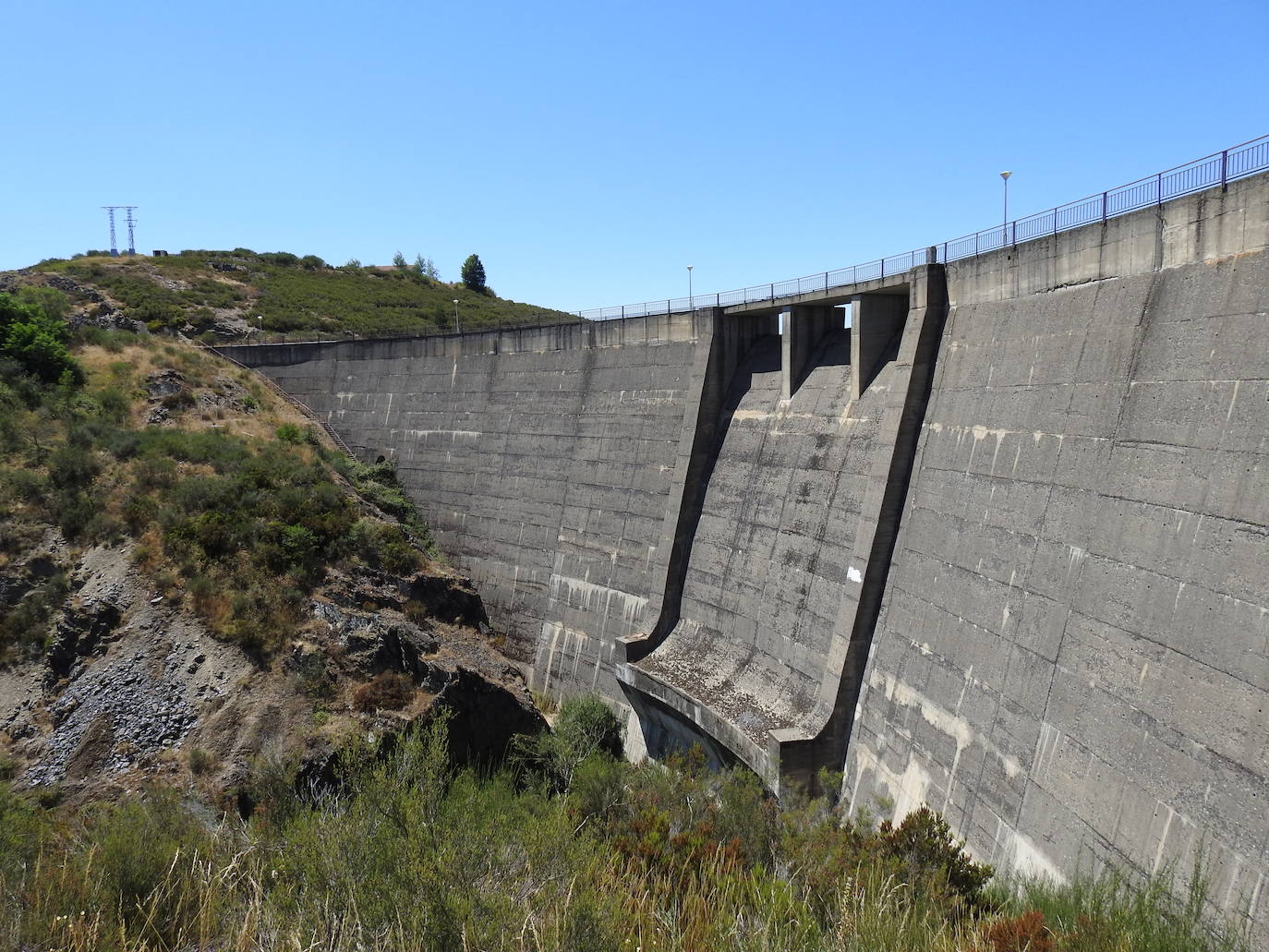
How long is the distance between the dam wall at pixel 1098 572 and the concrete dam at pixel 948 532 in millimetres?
46

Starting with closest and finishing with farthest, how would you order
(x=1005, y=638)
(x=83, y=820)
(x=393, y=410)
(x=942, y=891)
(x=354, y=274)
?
(x=942, y=891) → (x=1005, y=638) → (x=83, y=820) → (x=393, y=410) → (x=354, y=274)

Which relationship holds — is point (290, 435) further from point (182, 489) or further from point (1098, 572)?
point (1098, 572)

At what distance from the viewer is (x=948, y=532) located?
17.5 metres

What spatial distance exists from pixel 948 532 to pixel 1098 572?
4336 millimetres

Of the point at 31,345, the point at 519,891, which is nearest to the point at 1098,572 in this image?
the point at 519,891

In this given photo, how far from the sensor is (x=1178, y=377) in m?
12.8

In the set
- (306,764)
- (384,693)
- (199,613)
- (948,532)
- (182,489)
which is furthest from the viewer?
(182,489)

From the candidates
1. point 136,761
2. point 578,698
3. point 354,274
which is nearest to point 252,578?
point 136,761

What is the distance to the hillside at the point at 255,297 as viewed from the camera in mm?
55344

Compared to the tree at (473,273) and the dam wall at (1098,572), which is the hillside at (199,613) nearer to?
the dam wall at (1098,572)

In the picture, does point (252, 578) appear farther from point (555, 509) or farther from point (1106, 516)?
point (1106, 516)

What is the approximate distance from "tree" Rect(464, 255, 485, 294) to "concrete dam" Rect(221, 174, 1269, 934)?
55.3 meters

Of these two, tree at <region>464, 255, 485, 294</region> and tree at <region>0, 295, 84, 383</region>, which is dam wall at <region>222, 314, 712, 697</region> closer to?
tree at <region>0, 295, 84, 383</region>

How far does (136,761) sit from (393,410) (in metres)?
20.5
